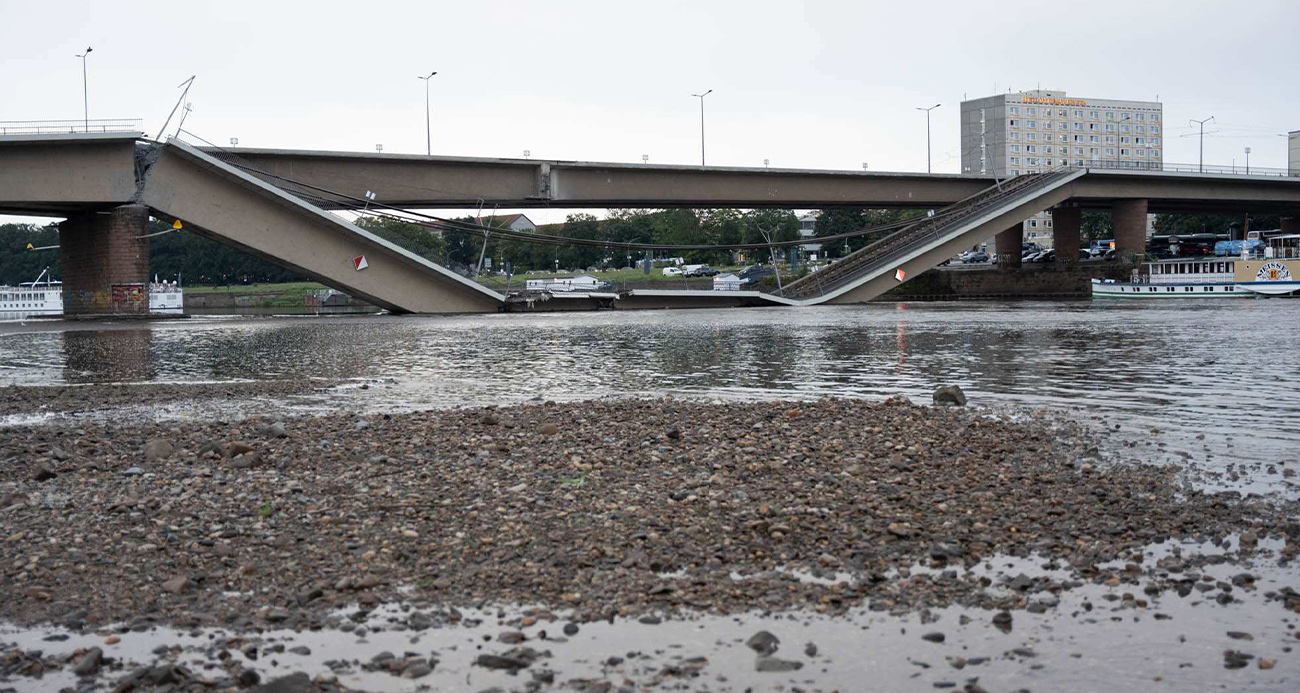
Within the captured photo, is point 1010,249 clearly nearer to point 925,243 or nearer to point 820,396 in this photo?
point 925,243

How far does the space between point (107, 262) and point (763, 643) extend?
59.6m

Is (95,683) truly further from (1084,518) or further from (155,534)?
(1084,518)

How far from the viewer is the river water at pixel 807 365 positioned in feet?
53.0

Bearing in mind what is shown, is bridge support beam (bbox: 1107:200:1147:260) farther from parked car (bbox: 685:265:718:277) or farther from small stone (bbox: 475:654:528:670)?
small stone (bbox: 475:654:528:670)

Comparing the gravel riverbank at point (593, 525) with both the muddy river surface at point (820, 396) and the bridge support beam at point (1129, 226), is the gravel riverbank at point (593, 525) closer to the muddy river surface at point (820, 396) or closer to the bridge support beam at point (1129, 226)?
the muddy river surface at point (820, 396)

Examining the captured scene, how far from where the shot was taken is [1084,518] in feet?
29.0

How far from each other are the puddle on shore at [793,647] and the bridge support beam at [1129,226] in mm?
92315

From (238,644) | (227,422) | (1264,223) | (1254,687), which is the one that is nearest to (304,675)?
(238,644)

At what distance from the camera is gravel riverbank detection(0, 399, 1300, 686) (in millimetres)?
7070

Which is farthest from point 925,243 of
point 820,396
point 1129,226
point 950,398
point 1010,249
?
point 950,398

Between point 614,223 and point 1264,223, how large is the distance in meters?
84.6

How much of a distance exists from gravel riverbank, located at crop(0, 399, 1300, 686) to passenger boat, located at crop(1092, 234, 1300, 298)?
280 ft

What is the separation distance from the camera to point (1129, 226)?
93312mm

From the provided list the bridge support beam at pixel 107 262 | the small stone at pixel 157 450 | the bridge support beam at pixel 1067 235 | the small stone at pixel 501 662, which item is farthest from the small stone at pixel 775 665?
the bridge support beam at pixel 1067 235
